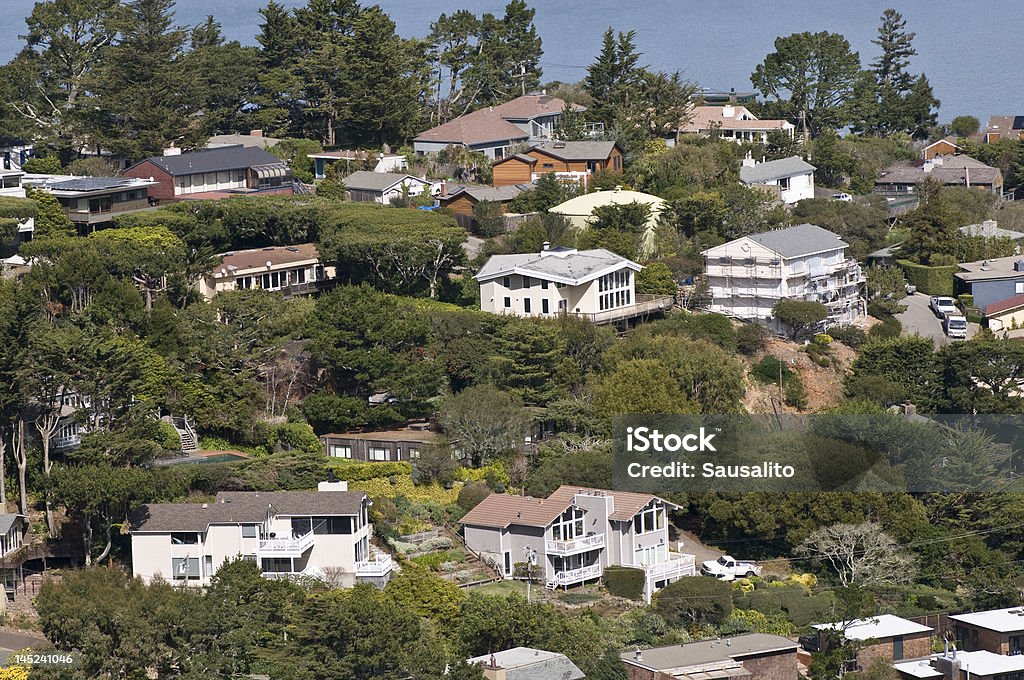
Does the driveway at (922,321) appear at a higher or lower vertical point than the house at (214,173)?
lower

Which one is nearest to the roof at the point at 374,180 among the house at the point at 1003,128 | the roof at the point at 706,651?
the roof at the point at 706,651

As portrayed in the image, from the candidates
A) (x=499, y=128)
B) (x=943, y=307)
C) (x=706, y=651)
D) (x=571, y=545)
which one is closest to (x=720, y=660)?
(x=706, y=651)

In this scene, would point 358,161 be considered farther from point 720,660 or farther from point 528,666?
point 528,666

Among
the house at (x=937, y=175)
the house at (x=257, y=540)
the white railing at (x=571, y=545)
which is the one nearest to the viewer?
the house at (x=257, y=540)

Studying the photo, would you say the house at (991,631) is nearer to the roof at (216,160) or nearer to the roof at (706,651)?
the roof at (706,651)

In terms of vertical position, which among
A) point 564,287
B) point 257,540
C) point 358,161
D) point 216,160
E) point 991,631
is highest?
point 358,161
